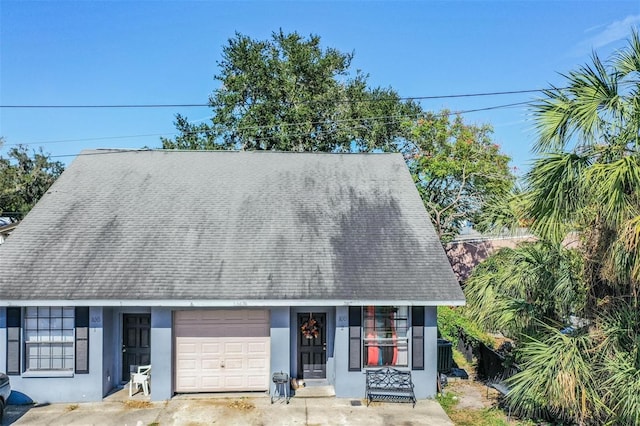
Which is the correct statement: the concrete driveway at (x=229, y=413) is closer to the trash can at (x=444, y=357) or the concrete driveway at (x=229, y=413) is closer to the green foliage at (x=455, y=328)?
the trash can at (x=444, y=357)

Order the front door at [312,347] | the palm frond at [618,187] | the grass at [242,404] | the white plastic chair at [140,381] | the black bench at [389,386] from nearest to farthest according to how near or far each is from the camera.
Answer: the palm frond at [618,187] → the grass at [242,404] → the black bench at [389,386] → the white plastic chair at [140,381] → the front door at [312,347]

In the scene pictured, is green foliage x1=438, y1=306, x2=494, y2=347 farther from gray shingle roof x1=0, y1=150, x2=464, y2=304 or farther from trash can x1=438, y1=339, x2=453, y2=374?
gray shingle roof x1=0, y1=150, x2=464, y2=304

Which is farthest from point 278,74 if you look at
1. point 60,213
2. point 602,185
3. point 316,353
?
point 602,185

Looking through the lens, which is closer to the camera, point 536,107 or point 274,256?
point 536,107

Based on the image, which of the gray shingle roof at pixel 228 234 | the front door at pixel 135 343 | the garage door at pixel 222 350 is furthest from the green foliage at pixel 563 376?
the front door at pixel 135 343

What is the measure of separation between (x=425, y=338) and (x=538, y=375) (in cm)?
429

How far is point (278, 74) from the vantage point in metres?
27.2

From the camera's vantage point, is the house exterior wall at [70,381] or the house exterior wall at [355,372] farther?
the house exterior wall at [355,372]

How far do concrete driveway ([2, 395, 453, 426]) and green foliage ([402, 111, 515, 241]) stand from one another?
14.2 metres

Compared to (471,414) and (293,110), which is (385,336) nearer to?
(471,414)

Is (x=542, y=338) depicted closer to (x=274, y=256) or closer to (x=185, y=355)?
(x=274, y=256)

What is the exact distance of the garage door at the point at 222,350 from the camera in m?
11.7

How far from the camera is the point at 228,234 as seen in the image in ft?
42.2

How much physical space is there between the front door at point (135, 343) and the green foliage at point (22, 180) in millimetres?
30011
